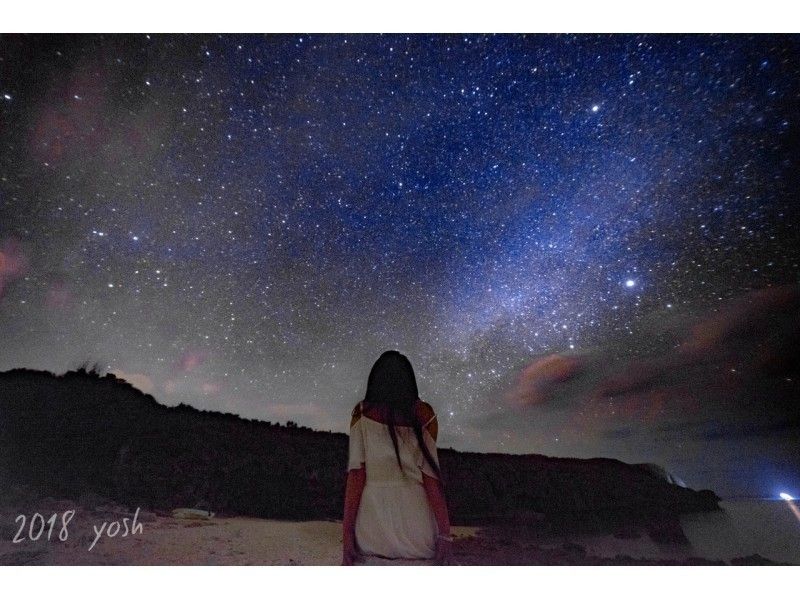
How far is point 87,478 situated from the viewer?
3.52m

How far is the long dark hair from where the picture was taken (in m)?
1.76

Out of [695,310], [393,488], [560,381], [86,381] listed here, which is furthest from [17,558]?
[695,310]

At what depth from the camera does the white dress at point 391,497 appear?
1663 millimetres

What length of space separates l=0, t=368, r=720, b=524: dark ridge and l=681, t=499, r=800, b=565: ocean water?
17 cm

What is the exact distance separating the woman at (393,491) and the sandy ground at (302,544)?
150 cm

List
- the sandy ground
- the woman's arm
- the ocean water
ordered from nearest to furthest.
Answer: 1. the woman's arm
2. the sandy ground
3. the ocean water

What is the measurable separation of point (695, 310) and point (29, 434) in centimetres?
545

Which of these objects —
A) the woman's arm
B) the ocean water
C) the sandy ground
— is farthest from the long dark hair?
the ocean water

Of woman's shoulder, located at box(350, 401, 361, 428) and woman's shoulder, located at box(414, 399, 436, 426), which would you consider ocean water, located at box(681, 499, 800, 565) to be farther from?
woman's shoulder, located at box(350, 401, 361, 428)

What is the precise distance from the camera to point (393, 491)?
1722mm

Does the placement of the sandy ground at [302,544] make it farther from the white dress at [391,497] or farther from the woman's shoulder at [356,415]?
the woman's shoulder at [356,415]

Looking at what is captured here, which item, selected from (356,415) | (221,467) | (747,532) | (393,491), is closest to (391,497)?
(393,491)

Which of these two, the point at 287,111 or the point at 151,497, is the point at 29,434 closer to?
the point at 151,497

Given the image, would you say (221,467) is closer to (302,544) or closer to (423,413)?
(302,544)
